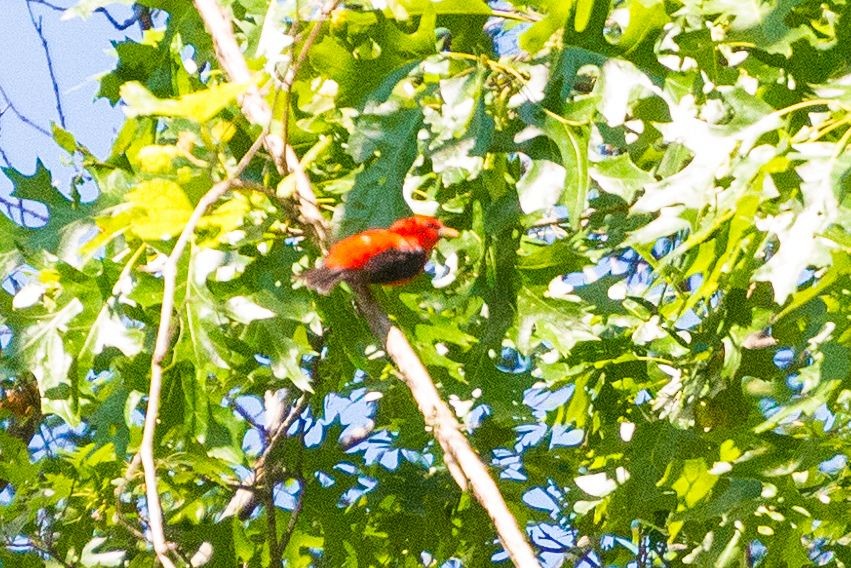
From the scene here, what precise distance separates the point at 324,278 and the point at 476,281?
0.42 meters

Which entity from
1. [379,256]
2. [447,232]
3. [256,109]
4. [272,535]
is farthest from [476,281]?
[272,535]

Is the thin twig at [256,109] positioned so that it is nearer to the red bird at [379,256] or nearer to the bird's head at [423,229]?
the red bird at [379,256]

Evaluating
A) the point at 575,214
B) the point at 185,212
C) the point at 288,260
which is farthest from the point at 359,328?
the point at 185,212

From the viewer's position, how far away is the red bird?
2.19m

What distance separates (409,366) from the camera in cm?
183

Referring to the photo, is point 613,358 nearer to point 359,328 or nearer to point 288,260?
point 359,328

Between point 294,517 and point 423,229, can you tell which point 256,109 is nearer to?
point 423,229

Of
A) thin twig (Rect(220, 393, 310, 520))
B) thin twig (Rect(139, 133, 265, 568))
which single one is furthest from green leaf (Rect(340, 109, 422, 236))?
thin twig (Rect(220, 393, 310, 520))

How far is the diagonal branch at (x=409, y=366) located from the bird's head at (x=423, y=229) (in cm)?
18

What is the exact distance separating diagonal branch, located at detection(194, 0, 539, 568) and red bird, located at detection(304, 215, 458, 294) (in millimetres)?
45

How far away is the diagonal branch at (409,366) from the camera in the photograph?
1602 mm

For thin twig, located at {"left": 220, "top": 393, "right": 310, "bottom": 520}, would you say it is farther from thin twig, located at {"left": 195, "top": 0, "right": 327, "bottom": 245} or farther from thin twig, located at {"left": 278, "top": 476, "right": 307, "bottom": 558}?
thin twig, located at {"left": 195, "top": 0, "right": 327, "bottom": 245}

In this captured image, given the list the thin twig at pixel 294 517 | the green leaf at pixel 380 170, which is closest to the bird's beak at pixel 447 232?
the green leaf at pixel 380 170

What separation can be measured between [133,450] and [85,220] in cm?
75
